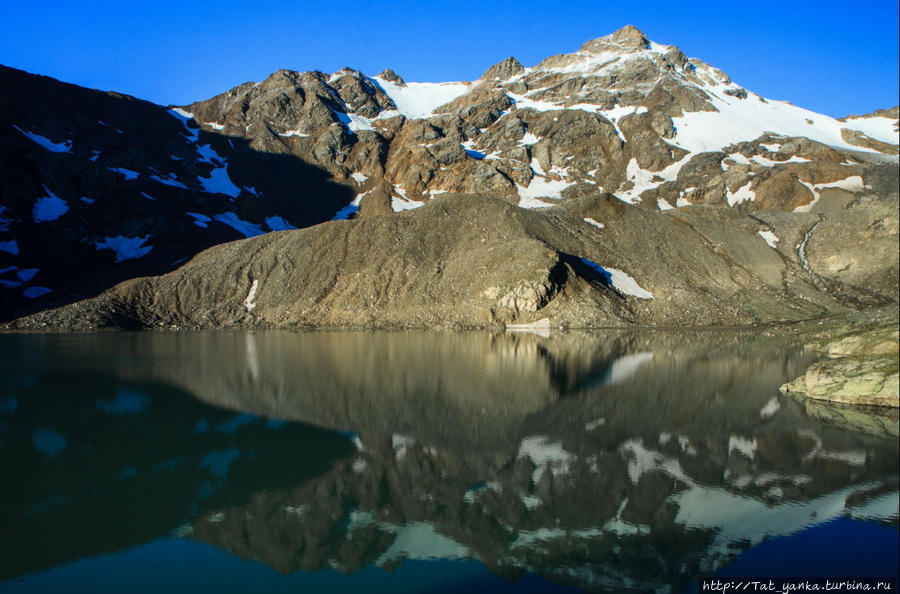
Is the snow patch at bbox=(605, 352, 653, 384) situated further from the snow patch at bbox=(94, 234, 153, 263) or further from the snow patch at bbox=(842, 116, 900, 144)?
the snow patch at bbox=(842, 116, 900, 144)

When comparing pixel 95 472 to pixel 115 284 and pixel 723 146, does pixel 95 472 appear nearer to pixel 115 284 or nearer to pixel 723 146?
pixel 115 284

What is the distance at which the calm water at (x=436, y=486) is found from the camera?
8.89 meters

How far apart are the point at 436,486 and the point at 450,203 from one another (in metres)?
Answer: 66.4

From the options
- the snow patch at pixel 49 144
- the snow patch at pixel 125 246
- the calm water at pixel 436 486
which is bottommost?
the calm water at pixel 436 486

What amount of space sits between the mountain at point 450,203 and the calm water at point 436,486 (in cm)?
3871

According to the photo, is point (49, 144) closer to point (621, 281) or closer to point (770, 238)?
point (621, 281)

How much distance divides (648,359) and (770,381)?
785 cm

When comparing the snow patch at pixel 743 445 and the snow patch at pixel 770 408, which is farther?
the snow patch at pixel 770 408

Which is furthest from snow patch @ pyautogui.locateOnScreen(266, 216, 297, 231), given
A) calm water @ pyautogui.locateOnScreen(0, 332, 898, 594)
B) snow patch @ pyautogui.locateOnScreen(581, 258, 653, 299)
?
calm water @ pyautogui.locateOnScreen(0, 332, 898, 594)

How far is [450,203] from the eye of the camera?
2995 inches

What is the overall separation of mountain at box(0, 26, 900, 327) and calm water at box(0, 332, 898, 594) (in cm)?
3871

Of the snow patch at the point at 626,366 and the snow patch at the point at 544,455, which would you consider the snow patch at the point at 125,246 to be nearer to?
the snow patch at the point at 626,366

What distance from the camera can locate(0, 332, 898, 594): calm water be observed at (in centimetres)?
889

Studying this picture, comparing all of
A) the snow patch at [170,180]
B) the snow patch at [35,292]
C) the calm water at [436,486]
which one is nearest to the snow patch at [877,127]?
the calm water at [436,486]
